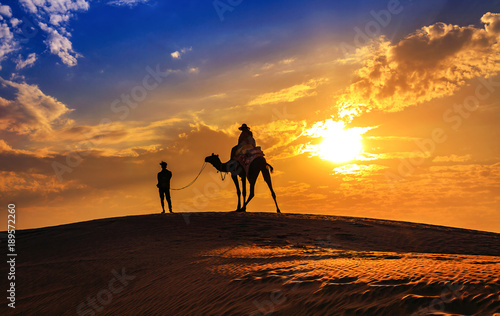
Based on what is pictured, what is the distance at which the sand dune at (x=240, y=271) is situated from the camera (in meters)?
5.05

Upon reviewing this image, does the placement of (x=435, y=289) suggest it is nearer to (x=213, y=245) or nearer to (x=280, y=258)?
(x=280, y=258)

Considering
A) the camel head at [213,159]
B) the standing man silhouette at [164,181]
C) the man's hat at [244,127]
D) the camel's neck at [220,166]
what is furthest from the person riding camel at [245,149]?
the standing man silhouette at [164,181]

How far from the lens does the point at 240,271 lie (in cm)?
743

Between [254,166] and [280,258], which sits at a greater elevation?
[254,166]

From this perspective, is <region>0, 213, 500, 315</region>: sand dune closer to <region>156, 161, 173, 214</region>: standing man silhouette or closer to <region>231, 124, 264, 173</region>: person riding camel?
<region>231, 124, 264, 173</region>: person riding camel

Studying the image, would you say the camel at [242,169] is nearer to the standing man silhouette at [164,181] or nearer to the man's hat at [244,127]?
the man's hat at [244,127]

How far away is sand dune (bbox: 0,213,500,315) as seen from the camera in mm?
5047

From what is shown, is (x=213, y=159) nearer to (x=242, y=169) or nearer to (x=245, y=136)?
(x=242, y=169)

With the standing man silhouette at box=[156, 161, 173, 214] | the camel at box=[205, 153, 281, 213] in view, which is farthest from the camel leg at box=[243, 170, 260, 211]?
the standing man silhouette at box=[156, 161, 173, 214]

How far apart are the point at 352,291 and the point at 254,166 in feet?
48.1

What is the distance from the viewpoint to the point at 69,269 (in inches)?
400

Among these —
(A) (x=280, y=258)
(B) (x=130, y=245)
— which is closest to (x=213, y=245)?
(B) (x=130, y=245)

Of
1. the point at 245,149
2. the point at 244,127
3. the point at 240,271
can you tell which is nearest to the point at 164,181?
the point at 245,149

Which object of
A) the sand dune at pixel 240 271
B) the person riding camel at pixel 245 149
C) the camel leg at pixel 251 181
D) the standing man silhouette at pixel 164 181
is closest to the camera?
the sand dune at pixel 240 271
